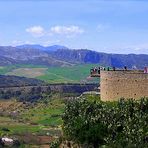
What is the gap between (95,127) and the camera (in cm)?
5241

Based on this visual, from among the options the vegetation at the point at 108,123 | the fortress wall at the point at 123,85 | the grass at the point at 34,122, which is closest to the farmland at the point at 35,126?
the grass at the point at 34,122

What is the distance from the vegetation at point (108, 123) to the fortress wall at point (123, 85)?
2.82 meters

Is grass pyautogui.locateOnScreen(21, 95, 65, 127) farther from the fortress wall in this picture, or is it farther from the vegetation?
the vegetation

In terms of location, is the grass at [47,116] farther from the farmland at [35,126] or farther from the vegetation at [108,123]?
the vegetation at [108,123]

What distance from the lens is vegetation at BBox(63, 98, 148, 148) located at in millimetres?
47438

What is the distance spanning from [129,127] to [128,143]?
3.08m

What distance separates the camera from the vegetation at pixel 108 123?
47438 mm

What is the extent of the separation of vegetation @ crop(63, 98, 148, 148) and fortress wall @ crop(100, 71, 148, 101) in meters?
2.82

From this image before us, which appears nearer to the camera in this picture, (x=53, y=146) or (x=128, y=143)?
(x=128, y=143)

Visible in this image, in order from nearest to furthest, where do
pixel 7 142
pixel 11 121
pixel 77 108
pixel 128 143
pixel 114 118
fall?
pixel 128 143
pixel 114 118
pixel 77 108
pixel 7 142
pixel 11 121

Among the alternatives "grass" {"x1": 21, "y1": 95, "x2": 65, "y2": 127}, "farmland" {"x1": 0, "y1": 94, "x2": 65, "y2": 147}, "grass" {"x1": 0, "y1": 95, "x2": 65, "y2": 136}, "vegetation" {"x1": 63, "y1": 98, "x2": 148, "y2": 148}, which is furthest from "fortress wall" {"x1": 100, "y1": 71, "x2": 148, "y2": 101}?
"grass" {"x1": 21, "y1": 95, "x2": 65, "y2": 127}

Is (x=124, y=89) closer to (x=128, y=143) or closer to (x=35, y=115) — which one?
(x=128, y=143)

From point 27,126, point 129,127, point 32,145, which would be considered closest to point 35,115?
point 27,126

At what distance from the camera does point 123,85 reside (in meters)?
60.1
